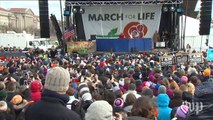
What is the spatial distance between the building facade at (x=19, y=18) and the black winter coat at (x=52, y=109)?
421 feet

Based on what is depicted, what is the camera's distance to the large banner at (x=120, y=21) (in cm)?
3133

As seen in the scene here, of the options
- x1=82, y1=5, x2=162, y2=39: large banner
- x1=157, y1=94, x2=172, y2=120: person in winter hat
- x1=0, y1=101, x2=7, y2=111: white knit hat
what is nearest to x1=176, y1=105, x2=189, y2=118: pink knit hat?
x1=157, y1=94, x2=172, y2=120: person in winter hat

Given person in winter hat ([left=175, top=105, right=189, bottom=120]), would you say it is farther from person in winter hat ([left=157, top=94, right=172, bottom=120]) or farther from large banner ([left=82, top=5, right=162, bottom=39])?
large banner ([left=82, top=5, right=162, bottom=39])

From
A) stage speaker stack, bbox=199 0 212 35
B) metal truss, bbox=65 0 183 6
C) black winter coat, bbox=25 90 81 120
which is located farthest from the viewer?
metal truss, bbox=65 0 183 6

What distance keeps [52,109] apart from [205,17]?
25.0 metres

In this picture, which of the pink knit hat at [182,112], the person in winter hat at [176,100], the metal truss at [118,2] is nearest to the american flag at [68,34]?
the metal truss at [118,2]

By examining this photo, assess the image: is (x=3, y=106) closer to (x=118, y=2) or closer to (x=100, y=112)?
(x=100, y=112)

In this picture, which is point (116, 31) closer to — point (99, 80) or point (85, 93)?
point (99, 80)

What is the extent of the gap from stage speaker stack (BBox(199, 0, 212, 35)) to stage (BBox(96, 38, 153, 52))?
13.4ft

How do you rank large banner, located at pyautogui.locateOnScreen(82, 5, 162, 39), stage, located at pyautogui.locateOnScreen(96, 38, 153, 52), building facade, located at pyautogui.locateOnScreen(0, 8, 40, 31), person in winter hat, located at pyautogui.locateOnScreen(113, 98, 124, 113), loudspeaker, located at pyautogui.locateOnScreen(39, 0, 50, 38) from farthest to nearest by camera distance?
building facade, located at pyautogui.locateOnScreen(0, 8, 40, 31), large banner, located at pyautogui.locateOnScreen(82, 5, 162, 39), loudspeaker, located at pyautogui.locateOnScreen(39, 0, 50, 38), stage, located at pyautogui.locateOnScreen(96, 38, 153, 52), person in winter hat, located at pyautogui.locateOnScreen(113, 98, 124, 113)

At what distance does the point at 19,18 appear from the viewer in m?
148

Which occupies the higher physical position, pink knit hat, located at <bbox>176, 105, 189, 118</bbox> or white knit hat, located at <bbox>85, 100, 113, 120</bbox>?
white knit hat, located at <bbox>85, 100, 113, 120</bbox>

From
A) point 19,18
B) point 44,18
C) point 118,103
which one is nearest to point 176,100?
point 118,103

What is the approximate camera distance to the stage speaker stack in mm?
26562
